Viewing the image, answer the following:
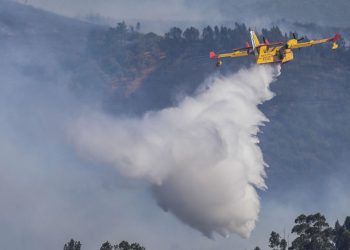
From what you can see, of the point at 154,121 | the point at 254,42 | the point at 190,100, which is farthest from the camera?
the point at 154,121

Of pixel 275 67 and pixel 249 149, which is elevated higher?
pixel 275 67

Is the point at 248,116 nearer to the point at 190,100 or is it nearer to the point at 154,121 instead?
the point at 190,100

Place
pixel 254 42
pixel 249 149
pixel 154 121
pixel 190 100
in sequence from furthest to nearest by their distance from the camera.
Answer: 1. pixel 154 121
2. pixel 190 100
3. pixel 249 149
4. pixel 254 42

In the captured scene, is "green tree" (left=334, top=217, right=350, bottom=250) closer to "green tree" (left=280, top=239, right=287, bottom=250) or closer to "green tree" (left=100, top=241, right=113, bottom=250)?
"green tree" (left=280, top=239, right=287, bottom=250)

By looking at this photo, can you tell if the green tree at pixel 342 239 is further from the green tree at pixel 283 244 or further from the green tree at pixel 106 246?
the green tree at pixel 106 246

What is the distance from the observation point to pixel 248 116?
170 meters

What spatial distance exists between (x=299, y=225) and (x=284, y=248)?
200 inches

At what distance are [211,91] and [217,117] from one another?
39.4 ft

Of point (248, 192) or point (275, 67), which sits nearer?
point (248, 192)

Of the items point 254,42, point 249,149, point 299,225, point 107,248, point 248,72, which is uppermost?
point 248,72

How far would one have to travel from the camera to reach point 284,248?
516ft

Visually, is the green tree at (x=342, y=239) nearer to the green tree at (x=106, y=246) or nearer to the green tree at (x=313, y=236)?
the green tree at (x=313, y=236)

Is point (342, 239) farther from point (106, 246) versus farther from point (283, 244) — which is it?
point (106, 246)

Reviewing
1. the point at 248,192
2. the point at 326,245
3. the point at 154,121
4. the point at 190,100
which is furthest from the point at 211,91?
the point at 326,245
